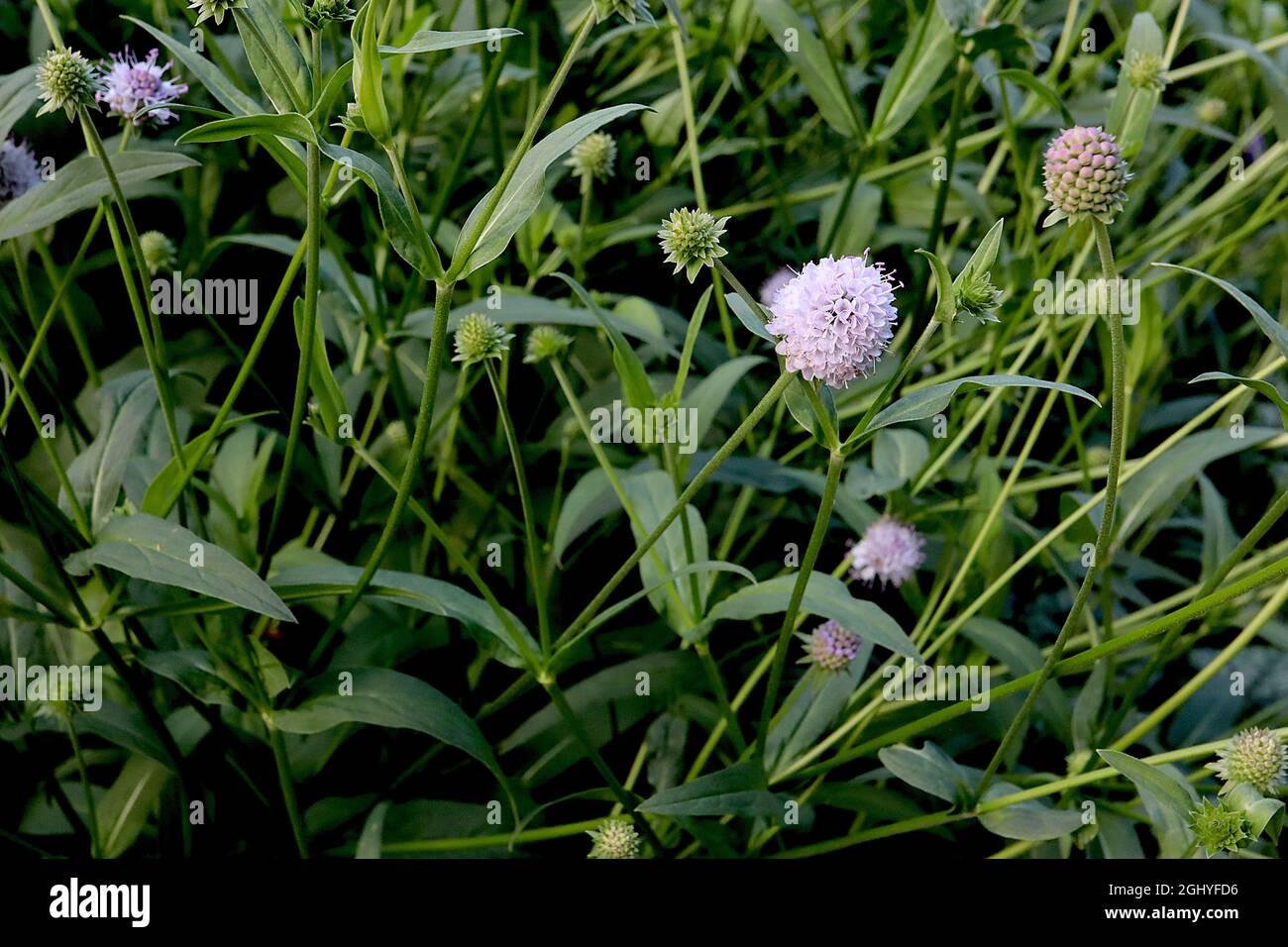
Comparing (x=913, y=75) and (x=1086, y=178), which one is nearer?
(x=1086, y=178)

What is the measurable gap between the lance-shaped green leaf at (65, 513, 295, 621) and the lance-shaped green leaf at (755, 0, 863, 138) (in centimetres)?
88

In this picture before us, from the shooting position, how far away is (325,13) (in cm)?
80

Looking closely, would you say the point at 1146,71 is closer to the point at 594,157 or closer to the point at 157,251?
the point at 594,157

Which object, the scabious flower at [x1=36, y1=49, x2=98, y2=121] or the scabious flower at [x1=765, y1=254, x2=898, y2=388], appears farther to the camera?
the scabious flower at [x1=36, y1=49, x2=98, y2=121]

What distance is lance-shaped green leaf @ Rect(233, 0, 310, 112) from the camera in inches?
31.4

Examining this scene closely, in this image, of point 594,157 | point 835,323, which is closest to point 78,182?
point 594,157

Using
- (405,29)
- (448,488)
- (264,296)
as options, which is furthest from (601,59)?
(448,488)

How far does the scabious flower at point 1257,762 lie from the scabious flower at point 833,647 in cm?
33

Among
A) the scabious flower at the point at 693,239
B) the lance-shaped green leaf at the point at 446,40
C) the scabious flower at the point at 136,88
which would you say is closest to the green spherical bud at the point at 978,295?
the scabious flower at the point at 693,239

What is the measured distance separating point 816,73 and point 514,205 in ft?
2.29

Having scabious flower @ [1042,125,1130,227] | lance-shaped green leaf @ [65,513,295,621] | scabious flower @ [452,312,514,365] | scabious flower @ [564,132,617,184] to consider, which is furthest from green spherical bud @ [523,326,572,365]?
scabious flower @ [1042,125,1130,227]

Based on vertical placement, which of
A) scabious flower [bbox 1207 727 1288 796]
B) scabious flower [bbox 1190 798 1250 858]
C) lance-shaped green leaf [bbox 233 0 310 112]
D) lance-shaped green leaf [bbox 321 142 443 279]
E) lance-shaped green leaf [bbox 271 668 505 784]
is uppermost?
lance-shaped green leaf [bbox 233 0 310 112]

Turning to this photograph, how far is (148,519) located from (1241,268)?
1.73 meters

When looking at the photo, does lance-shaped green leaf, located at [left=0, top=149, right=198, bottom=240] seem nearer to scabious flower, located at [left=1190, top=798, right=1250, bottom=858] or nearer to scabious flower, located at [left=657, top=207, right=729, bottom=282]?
scabious flower, located at [left=657, top=207, right=729, bottom=282]
